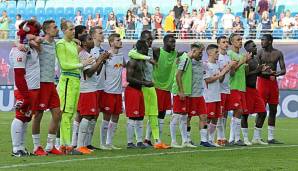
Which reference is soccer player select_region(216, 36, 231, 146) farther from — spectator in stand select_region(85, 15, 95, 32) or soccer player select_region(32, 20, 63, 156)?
spectator in stand select_region(85, 15, 95, 32)

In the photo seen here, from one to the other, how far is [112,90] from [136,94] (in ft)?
1.63

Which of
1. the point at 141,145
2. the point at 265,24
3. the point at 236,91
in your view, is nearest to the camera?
the point at 141,145

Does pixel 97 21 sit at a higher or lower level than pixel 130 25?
higher

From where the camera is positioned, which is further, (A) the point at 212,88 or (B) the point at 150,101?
(A) the point at 212,88

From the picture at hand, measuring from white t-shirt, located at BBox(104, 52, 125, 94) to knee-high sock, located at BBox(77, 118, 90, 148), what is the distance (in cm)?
126

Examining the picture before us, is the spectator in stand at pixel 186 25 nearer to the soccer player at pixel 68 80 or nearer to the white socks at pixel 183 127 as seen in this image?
the white socks at pixel 183 127

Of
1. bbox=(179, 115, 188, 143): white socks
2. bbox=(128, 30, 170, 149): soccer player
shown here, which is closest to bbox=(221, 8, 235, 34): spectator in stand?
bbox=(179, 115, 188, 143): white socks

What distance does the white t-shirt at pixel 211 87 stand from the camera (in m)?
19.3

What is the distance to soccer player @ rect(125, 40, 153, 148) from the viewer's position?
1834 cm

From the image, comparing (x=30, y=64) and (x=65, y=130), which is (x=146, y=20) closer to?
(x=65, y=130)

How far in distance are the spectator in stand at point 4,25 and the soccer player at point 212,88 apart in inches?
848

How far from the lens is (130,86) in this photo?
18.6m

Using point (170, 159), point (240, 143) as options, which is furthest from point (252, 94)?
point (170, 159)

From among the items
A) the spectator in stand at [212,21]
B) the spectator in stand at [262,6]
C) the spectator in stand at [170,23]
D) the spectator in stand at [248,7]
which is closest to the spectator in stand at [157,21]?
the spectator in stand at [170,23]
